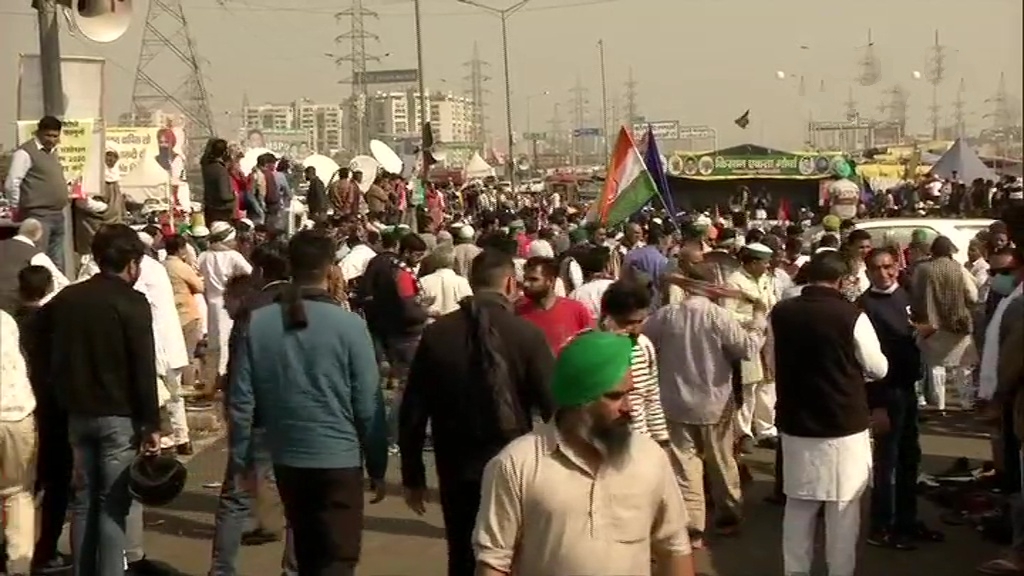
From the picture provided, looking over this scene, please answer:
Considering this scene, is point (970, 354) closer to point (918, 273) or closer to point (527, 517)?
point (918, 273)

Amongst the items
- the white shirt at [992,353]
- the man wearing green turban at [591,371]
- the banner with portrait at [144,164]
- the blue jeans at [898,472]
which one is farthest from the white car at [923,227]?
the banner with portrait at [144,164]

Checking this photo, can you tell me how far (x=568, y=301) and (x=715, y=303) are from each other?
3.35 ft

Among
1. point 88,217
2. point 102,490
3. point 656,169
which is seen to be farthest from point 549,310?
point 656,169

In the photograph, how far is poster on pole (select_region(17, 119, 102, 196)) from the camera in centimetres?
1037

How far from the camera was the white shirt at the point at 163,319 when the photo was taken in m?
9.03

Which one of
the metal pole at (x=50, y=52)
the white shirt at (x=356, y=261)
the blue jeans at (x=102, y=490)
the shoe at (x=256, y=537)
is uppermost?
the metal pole at (x=50, y=52)

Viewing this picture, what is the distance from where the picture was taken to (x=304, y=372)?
17.8 feet

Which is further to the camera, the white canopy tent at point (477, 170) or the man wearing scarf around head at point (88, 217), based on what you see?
the white canopy tent at point (477, 170)

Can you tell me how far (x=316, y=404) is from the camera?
5418 mm

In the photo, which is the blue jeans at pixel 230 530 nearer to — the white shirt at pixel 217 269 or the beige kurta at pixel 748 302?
the beige kurta at pixel 748 302

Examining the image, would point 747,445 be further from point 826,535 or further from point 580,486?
point 580,486

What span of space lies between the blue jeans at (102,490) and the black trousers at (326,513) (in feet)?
4.44

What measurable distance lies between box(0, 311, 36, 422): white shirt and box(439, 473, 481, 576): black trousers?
2314 millimetres

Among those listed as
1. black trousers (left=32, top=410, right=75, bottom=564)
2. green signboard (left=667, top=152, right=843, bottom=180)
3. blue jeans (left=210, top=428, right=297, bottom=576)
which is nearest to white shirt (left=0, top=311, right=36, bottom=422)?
black trousers (left=32, top=410, right=75, bottom=564)
